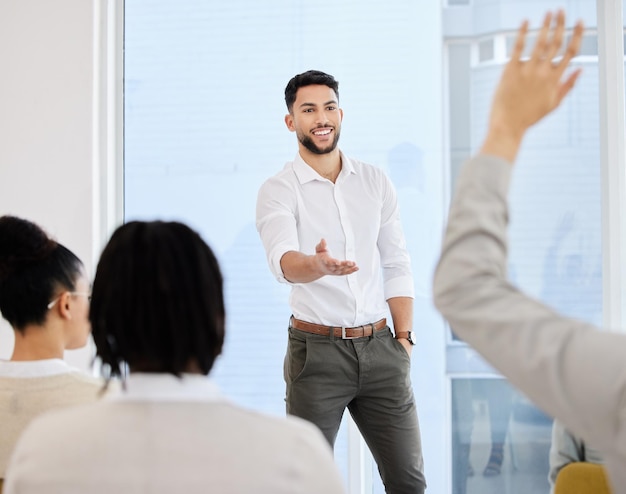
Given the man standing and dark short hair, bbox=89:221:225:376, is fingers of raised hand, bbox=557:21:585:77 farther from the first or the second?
the man standing

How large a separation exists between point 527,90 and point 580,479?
1.08 meters

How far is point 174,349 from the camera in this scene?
1.14 meters

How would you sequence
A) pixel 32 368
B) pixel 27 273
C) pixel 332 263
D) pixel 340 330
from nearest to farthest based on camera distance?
pixel 32 368 < pixel 27 273 < pixel 332 263 < pixel 340 330

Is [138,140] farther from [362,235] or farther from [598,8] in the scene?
[598,8]

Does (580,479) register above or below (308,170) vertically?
below

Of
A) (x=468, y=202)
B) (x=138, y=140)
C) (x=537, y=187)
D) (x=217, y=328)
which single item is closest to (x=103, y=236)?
(x=138, y=140)

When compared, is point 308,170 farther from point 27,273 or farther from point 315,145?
point 27,273

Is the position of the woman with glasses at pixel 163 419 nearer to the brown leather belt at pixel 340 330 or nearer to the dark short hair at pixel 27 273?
the dark short hair at pixel 27 273

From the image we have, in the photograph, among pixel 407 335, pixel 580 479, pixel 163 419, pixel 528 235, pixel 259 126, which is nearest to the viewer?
pixel 163 419

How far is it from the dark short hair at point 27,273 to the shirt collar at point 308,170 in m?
1.36

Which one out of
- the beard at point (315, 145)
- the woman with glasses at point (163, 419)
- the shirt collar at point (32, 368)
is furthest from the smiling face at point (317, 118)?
the woman with glasses at point (163, 419)

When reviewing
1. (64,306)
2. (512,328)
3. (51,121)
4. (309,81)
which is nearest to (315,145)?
(309,81)

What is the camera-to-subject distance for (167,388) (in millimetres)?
1129

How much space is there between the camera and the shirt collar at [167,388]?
1.12m
